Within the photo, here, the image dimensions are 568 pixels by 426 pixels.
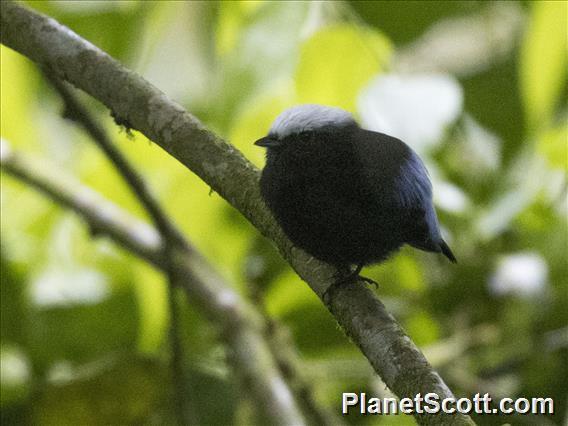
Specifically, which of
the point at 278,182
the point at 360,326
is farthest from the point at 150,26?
the point at 360,326

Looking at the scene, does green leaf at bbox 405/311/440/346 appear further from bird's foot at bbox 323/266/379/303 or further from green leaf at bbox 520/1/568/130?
bird's foot at bbox 323/266/379/303

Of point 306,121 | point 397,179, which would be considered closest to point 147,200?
point 306,121

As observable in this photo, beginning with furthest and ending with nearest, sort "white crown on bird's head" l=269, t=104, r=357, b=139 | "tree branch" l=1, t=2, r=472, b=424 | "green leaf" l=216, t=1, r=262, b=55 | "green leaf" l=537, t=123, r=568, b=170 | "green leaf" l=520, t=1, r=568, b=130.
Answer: "green leaf" l=216, t=1, r=262, b=55 < "green leaf" l=520, t=1, r=568, b=130 < "green leaf" l=537, t=123, r=568, b=170 < "white crown on bird's head" l=269, t=104, r=357, b=139 < "tree branch" l=1, t=2, r=472, b=424

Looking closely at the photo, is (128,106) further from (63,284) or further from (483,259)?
(483,259)

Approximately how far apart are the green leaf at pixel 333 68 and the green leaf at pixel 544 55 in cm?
30

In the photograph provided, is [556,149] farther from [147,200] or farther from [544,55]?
[147,200]

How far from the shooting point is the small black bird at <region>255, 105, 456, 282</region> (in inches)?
37.5

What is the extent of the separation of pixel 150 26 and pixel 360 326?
38.1 inches

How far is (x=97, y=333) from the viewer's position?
60.3 inches

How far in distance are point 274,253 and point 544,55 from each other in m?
0.65

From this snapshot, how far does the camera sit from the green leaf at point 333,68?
1409 millimetres

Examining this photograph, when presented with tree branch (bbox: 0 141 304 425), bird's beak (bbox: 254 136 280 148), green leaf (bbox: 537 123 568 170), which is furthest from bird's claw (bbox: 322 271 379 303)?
green leaf (bbox: 537 123 568 170)

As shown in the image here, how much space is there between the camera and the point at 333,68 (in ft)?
4.70

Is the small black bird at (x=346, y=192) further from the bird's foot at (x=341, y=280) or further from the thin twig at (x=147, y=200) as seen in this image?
the thin twig at (x=147, y=200)
